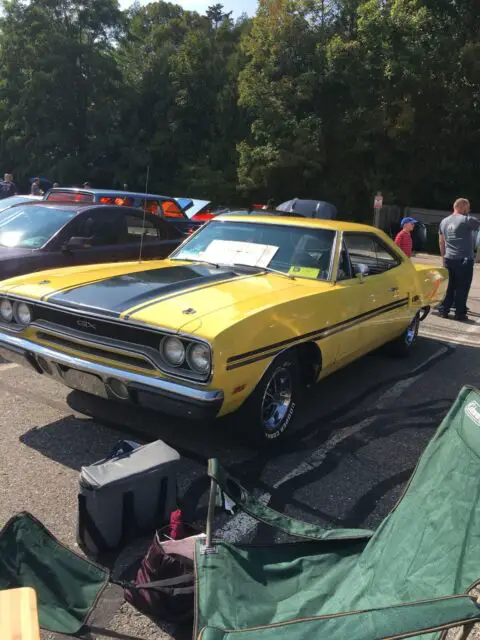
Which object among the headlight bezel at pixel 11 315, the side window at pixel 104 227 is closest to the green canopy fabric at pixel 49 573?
the headlight bezel at pixel 11 315

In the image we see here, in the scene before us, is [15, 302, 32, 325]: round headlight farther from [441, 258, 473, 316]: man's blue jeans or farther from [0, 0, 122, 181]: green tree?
[0, 0, 122, 181]: green tree

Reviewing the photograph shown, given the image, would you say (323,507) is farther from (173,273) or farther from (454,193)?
(454,193)

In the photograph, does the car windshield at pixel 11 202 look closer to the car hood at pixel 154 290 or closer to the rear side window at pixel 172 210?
the rear side window at pixel 172 210

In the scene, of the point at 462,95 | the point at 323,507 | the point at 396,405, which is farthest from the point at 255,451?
the point at 462,95

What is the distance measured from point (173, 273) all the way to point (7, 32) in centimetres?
3630

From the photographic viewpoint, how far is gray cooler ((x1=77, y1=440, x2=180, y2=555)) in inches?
106

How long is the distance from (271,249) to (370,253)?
1.27 meters

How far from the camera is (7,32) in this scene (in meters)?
33.8

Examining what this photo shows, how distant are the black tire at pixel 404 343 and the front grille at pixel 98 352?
3438 mm

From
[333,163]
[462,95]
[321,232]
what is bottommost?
[321,232]

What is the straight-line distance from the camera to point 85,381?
3.58m

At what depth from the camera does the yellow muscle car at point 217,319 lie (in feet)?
10.8

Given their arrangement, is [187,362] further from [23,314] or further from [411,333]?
[411,333]

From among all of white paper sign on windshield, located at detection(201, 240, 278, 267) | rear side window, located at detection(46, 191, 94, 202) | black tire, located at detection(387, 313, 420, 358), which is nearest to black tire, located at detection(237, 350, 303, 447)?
white paper sign on windshield, located at detection(201, 240, 278, 267)
